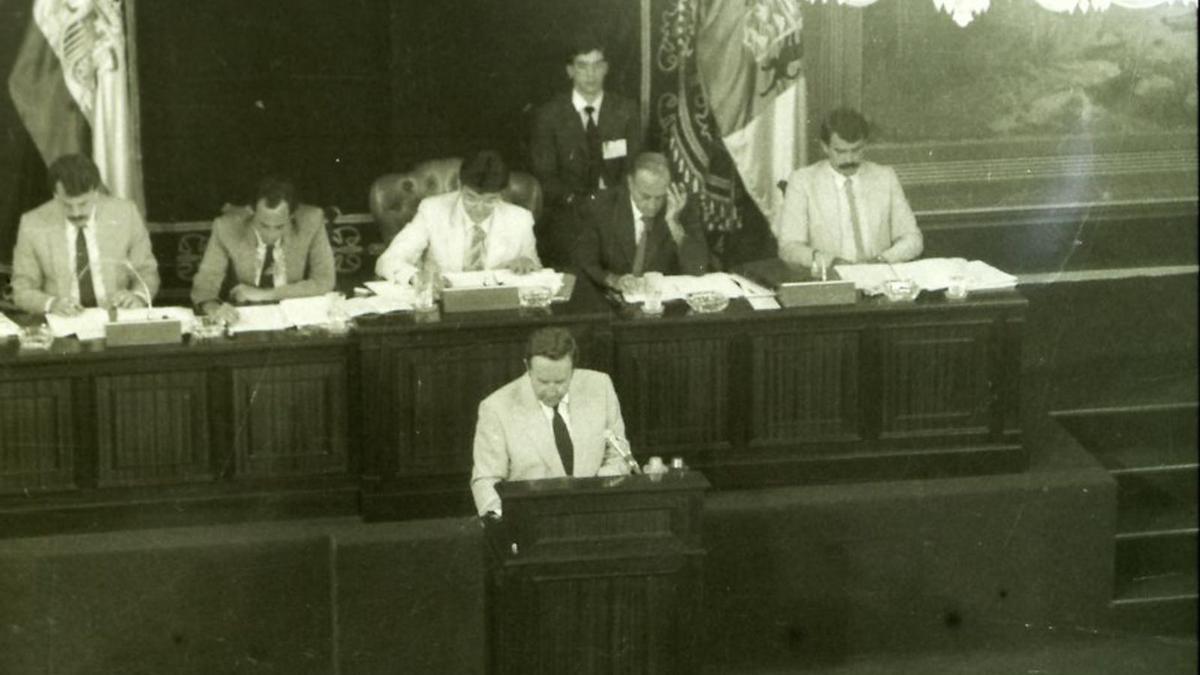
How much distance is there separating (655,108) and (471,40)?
3.01ft

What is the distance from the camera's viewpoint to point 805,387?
820 cm

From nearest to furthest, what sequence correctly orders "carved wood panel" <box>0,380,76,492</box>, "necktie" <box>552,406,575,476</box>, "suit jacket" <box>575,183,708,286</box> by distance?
"necktie" <box>552,406,575,476</box> → "carved wood panel" <box>0,380,76,492</box> → "suit jacket" <box>575,183,708,286</box>

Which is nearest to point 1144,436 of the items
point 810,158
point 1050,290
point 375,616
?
point 1050,290

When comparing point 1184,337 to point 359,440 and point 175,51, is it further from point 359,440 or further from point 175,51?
point 175,51

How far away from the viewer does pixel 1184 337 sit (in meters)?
9.88

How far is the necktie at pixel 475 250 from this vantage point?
849 centimetres

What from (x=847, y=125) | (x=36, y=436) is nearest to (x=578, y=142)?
(x=847, y=125)

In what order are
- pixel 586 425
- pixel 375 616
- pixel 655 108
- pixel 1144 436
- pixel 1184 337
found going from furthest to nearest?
pixel 655 108 < pixel 1184 337 < pixel 1144 436 < pixel 375 616 < pixel 586 425

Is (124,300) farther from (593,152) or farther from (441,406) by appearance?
(593,152)

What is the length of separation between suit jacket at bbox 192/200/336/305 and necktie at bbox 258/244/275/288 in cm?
3

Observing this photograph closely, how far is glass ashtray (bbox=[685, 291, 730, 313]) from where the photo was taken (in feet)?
26.6

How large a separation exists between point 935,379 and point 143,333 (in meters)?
2.83

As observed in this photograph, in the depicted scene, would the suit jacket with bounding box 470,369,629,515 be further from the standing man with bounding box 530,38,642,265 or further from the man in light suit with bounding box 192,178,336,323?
the standing man with bounding box 530,38,642,265

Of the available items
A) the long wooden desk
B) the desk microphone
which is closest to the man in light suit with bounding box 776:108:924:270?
the long wooden desk
